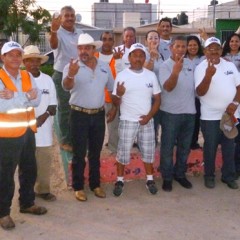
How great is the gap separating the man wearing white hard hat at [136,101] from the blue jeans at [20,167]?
1.26 metres

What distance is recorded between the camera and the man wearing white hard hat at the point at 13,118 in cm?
460

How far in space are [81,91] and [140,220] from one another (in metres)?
1.66

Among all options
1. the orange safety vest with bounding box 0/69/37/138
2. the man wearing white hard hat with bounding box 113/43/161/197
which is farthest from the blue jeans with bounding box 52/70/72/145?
the orange safety vest with bounding box 0/69/37/138

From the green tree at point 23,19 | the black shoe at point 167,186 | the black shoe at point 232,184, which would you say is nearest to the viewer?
the black shoe at point 167,186

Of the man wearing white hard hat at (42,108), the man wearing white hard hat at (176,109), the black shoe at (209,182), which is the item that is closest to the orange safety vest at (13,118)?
the man wearing white hard hat at (42,108)

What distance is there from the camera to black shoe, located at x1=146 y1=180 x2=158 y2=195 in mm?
5938

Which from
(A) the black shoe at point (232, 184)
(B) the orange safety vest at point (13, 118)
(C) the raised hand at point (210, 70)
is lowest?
(A) the black shoe at point (232, 184)

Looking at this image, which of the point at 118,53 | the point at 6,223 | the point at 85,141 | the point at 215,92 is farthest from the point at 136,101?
the point at 6,223

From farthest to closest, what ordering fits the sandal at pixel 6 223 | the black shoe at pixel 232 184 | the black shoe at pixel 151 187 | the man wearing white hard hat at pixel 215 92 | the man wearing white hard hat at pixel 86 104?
1. the black shoe at pixel 232 184
2. the black shoe at pixel 151 187
3. the man wearing white hard hat at pixel 215 92
4. the man wearing white hard hat at pixel 86 104
5. the sandal at pixel 6 223

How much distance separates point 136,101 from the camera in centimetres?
561

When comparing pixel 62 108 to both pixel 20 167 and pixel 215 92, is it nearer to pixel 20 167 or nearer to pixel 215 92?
pixel 20 167

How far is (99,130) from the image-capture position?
555 cm

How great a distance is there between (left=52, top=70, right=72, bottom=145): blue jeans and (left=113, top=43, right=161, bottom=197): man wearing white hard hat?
0.98 metres

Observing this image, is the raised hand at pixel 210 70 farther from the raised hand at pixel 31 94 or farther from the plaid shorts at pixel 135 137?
the raised hand at pixel 31 94
